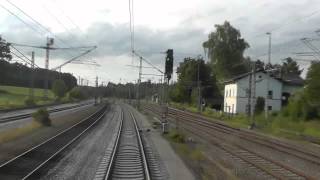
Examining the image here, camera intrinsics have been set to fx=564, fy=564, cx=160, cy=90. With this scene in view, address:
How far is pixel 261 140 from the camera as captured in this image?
35.0 metres

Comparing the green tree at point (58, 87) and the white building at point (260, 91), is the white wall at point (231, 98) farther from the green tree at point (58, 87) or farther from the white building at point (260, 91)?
the green tree at point (58, 87)

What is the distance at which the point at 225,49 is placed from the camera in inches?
4198

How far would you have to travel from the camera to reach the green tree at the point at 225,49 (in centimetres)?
10700

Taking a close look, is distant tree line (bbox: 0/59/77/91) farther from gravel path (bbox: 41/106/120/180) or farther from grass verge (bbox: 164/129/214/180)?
gravel path (bbox: 41/106/120/180)

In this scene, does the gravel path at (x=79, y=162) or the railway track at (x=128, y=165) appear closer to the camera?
the gravel path at (x=79, y=162)

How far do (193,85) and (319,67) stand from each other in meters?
56.0

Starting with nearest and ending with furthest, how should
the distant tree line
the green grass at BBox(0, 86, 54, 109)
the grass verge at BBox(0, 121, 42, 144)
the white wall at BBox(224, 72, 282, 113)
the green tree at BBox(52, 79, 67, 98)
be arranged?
the grass verge at BBox(0, 121, 42, 144)
the green grass at BBox(0, 86, 54, 109)
the white wall at BBox(224, 72, 282, 113)
the green tree at BBox(52, 79, 67, 98)
the distant tree line

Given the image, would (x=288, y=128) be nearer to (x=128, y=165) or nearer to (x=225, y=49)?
(x=128, y=165)

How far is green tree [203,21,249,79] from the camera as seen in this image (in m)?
107

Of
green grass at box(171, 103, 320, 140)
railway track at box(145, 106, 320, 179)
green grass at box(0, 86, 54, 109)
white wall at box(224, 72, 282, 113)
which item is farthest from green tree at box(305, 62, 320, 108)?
green grass at box(0, 86, 54, 109)

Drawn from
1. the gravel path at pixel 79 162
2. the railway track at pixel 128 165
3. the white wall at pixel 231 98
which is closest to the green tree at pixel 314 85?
the gravel path at pixel 79 162

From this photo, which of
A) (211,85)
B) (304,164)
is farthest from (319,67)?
(211,85)

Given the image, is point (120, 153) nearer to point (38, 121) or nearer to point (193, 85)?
point (38, 121)

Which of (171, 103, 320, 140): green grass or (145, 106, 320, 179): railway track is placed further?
(171, 103, 320, 140): green grass
